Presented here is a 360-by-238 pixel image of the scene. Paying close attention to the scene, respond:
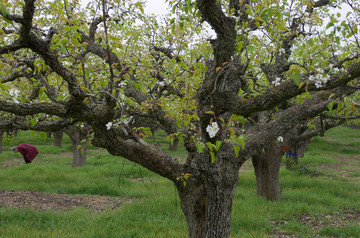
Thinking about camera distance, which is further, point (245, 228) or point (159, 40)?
point (159, 40)

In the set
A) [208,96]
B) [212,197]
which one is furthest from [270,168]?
[208,96]

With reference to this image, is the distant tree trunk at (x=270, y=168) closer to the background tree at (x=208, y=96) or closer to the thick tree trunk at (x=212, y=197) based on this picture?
the background tree at (x=208, y=96)

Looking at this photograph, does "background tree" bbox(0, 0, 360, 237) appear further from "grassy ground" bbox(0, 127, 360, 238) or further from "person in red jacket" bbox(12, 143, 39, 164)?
"person in red jacket" bbox(12, 143, 39, 164)

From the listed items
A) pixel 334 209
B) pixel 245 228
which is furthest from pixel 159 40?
pixel 334 209

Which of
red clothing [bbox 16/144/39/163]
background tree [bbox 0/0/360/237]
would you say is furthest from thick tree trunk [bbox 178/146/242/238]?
red clothing [bbox 16/144/39/163]

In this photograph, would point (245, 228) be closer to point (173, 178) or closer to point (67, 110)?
point (173, 178)

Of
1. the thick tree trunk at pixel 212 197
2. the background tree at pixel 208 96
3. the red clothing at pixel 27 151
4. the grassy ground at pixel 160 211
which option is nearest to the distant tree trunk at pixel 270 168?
the grassy ground at pixel 160 211

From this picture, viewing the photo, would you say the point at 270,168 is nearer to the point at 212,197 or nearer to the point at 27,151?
the point at 212,197

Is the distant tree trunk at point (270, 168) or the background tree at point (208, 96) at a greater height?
the background tree at point (208, 96)

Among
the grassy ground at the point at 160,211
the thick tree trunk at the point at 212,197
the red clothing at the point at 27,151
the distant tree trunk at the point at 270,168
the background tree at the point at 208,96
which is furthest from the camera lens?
the red clothing at the point at 27,151

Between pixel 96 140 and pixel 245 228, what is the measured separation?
15.5 feet

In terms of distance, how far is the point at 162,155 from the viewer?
15.5ft

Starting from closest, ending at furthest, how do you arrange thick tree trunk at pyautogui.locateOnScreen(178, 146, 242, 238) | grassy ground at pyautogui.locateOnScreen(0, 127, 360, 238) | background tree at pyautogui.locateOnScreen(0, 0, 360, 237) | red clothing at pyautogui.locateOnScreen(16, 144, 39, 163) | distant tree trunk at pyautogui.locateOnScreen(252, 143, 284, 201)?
background tree at pyautogui.locateOnScreen(0, 0, 360, 237)
thick tree trunk at pyautogui.locateOnScreen(178, 146, 242, 238)
grassy ground at pyautogui.locateOnScreen(0, 127, 360, 238)
distant tree trunk at pyautogui.locateOnScreen(252, 143, 284, 201)
red clothing at pyautogui.locateOnScreen(16, 144, 39, 163)

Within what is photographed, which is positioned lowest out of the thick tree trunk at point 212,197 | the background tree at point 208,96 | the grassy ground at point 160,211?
the grassy ground at point 160,211
